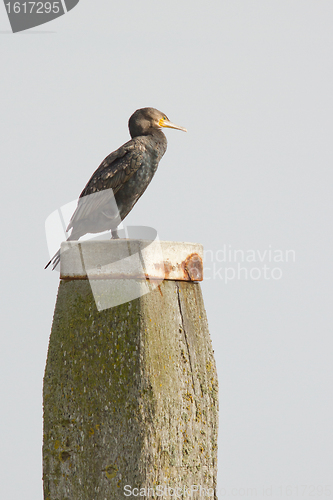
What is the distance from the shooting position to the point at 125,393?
2.44 m

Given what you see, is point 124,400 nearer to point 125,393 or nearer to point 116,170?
point 125,393

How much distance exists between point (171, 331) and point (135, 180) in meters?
1.92

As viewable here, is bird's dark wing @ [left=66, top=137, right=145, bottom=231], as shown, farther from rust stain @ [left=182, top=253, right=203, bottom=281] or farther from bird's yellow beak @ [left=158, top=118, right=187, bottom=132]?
rust stain @ [left=182, top=253, right=203, bottom=281]

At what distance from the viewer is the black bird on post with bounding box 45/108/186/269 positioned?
402 centimetres

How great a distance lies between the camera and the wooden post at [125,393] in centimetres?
242

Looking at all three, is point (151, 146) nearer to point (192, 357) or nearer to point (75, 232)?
point (75, 232)

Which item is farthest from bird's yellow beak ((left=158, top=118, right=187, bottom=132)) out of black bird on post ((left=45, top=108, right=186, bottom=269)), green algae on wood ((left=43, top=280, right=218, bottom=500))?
green algae on wood ((left=43, top=280, right=218, bottom=500))

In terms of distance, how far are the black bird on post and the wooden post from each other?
52.2 inches

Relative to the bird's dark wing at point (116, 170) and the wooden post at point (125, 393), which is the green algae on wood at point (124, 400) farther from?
the bird's dark wing at point (116, 170)

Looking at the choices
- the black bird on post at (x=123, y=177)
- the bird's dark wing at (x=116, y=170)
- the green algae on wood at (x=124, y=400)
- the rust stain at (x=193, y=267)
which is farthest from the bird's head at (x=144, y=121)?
the green algae on wood at (x=124, y=400)

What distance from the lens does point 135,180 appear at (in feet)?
14.1

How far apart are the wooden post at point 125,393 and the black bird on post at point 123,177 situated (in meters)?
1.32

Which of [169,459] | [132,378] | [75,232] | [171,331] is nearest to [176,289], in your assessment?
[171,331]

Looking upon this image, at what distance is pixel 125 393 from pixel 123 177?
7.06ft
